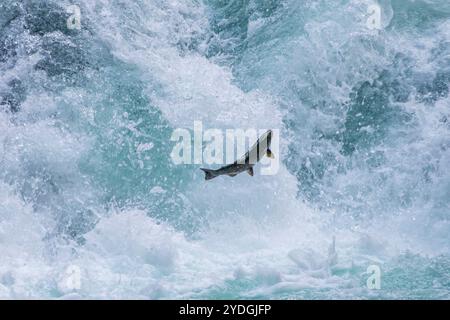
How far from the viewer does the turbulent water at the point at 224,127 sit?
660cm

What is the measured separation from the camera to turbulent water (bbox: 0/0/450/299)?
260 inches

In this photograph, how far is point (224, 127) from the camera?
796 cm

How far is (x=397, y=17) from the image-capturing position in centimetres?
905

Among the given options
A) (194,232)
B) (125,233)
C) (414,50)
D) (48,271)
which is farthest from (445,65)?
(48,271)

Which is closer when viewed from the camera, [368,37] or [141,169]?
[141,169]

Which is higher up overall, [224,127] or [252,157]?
[224,127]

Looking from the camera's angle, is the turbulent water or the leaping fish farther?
the turbulent water

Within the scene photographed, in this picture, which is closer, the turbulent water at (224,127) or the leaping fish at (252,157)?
the leaping fish at (252,157)
